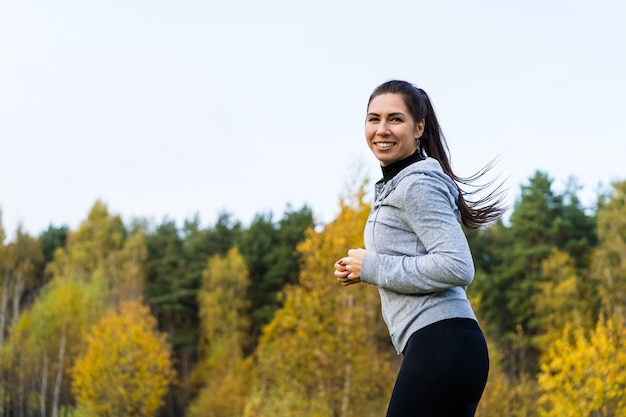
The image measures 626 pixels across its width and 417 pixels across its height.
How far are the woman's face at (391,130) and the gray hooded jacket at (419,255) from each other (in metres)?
0.10

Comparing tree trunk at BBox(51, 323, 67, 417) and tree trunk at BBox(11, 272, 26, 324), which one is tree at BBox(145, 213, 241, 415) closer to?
tree trunk at BBox(11, 272, 26, 324)

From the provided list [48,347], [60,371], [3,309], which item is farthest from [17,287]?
[60,371]

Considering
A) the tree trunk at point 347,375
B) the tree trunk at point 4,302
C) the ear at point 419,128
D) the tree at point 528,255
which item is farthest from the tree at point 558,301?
the tree trunk at point 4,302

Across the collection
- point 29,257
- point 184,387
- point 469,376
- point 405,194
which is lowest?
point 184,387

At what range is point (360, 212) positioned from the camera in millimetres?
12594

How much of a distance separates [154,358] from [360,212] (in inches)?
403

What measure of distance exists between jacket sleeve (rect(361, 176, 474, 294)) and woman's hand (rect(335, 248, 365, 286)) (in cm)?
6

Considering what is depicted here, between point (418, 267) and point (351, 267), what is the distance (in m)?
0.24

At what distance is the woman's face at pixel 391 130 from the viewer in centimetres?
203

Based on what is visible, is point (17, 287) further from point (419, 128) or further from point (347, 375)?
point (419, 128)

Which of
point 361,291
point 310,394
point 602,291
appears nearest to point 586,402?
point 361,291

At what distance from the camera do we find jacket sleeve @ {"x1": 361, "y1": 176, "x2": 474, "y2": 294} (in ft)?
5.89

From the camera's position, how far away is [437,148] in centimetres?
221

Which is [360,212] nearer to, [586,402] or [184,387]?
[586,402]
